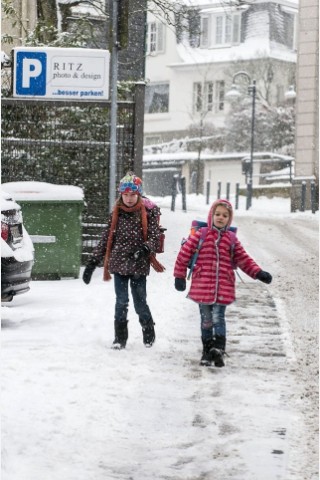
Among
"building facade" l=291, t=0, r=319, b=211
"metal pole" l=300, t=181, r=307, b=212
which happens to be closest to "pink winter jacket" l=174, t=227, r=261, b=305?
"metal pole" l=300, t=181, r=307, b=212

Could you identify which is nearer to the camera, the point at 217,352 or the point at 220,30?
the point at 217,352

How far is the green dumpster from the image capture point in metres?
13.5

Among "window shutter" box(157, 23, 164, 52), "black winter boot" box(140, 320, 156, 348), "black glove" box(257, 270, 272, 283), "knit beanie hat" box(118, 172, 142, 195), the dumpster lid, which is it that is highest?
"window shutter" box(157, 23, 164, 52)

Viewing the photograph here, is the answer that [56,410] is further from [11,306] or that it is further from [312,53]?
[312,53]

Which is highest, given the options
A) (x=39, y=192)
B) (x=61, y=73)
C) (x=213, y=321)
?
(x=61, y=73)

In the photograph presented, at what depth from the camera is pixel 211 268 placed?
28.2 feet

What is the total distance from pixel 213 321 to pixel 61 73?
6.89 meters

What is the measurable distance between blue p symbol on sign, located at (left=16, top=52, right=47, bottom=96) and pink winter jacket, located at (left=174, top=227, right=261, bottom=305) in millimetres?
6732

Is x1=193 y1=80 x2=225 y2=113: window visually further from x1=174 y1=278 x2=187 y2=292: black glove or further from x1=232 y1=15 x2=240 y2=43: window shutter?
x1=174 y1=278 x2=187 y2=292: black glove

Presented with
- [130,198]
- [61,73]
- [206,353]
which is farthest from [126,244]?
[61,73]

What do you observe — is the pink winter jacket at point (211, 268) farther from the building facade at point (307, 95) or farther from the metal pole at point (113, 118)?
the building facade at point (307, 95)

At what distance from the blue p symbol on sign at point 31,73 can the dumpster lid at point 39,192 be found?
1.86 meters

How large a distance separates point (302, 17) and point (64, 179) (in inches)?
941

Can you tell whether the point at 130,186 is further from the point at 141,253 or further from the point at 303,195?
the point at 303,195
